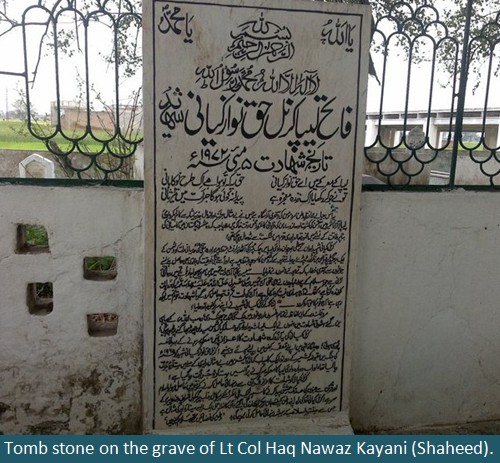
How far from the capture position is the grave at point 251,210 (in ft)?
7.20

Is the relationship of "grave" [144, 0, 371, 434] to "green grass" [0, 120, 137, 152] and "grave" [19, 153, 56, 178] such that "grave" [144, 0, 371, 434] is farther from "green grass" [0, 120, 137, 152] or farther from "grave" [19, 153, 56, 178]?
"grave" [19, 153, 56, 178]

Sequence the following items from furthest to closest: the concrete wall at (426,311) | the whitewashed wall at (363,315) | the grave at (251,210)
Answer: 1. the concrete wall at (426,311)
2. the whitewashed wall at (363,315)
3. the grave at (251,210)

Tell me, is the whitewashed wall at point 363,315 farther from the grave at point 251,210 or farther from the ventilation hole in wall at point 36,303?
the grave at point 251,210

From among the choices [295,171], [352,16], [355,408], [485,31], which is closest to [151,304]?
[295,171]

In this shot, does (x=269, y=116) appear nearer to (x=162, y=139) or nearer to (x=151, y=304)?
(x=162, y=139)

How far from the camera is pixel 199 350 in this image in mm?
2410

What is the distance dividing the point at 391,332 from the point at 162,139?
5.30 feet

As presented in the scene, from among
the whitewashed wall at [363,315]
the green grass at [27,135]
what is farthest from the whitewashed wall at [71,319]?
the green grass at [27,135]

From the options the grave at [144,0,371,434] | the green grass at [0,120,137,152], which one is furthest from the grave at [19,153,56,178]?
the grave at [144,0,371,434]

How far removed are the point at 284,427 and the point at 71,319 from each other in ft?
4.01

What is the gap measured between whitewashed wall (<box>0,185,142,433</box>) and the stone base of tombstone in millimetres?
363

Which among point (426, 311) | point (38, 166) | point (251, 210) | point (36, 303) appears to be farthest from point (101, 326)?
point (38, 166)

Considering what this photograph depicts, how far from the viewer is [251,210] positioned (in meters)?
2.33

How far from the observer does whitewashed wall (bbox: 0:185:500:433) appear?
2309mm
